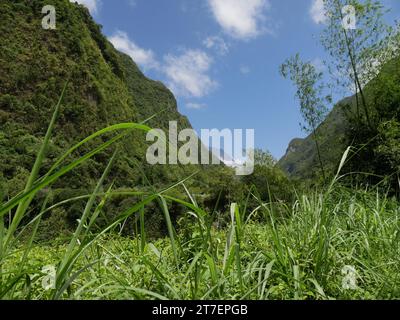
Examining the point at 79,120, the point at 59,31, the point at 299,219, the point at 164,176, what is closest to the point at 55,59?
the point at 59,31

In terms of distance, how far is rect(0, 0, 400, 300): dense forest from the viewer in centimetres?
121

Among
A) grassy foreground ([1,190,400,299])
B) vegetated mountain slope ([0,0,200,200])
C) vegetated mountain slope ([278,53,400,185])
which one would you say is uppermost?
vegetated mountain slope ([0,0,200,200])

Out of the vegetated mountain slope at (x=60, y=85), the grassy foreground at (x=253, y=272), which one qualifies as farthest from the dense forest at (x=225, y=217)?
the vegetated mountain slope at (x=60, y=85)

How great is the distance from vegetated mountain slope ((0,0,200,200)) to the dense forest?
0.93 m

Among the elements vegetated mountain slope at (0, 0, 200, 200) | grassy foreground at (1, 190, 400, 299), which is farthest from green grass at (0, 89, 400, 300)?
vegetated mountain slope at (0, 0, 200, 200)

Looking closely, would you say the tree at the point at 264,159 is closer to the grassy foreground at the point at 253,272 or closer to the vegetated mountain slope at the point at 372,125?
the vegetated mountain slope at the point at 372,125

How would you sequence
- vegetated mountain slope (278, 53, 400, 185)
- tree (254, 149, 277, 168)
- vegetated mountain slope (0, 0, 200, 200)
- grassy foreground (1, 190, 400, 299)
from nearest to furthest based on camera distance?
grassy foreground (1, 190, 400, 299) < vegetated mountain slope (278, 53, 400, 185) < tree (254, 149, 277, 168) < vegetated mountain slope (0, 0, 200, 200)

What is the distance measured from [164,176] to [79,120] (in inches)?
648

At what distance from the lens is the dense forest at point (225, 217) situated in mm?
1205

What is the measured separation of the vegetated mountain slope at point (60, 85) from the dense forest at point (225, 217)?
Answer: 935mm

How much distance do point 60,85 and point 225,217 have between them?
65.7m

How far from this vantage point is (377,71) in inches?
581

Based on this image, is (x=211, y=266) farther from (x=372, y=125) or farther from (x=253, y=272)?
(x=372, y=125)

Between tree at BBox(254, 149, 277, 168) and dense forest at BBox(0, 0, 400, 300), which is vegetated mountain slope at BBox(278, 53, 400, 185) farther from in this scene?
tree at BBox(254, 149, 277, 168)
